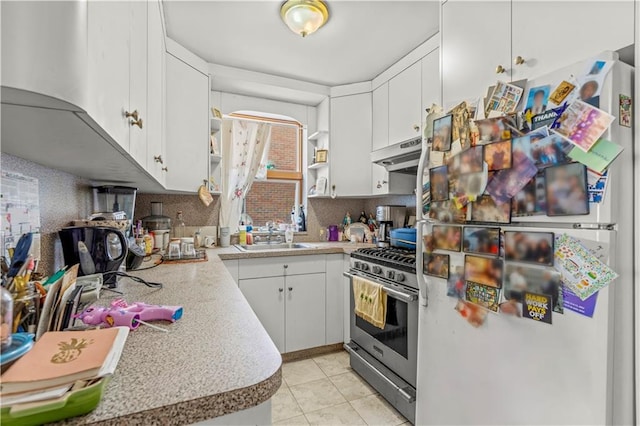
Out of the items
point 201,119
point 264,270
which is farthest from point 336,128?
point 264,270

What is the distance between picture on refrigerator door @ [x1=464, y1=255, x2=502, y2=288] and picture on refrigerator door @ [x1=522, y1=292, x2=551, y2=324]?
10cm

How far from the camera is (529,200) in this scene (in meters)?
1.08

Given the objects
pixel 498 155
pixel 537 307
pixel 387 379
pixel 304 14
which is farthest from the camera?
pixel 387 379

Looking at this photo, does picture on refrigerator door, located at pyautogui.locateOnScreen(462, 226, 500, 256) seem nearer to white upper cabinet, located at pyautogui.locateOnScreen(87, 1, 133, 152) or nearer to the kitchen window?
white upper cabinet, located at pyautogui.locateOnScreen(87, 1, 133, 152)

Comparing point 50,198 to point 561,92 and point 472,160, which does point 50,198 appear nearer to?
point 472,160

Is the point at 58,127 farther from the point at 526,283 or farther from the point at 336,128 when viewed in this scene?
the point at 336,128

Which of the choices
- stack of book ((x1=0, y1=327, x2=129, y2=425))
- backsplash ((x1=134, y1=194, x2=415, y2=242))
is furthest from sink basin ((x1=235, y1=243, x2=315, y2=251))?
stack of book ((x1=0, y1=327, x2=129, y2=425))

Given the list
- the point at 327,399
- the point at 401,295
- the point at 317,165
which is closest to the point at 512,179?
the point at 401,295

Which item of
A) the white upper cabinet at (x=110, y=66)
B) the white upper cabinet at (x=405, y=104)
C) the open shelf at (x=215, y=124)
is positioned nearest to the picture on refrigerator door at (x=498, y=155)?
the white upper cabinet at (x=405, y=104)

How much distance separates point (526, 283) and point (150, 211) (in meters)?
2.75

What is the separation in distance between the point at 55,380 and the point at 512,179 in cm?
136

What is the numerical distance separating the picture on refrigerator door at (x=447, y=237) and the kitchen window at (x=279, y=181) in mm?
2058

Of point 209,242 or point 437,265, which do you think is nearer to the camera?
point 437,265

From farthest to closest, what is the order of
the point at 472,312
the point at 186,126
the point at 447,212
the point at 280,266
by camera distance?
1. the point at 280,266
2. the point at 186,126
3. the point at 447,212
4. the point at 472,312
